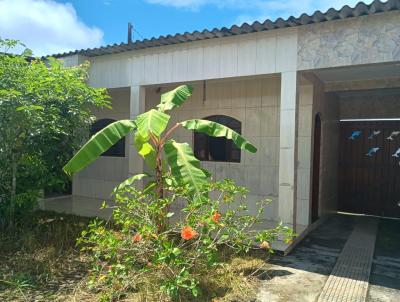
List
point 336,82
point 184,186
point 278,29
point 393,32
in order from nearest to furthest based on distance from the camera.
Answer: point 184,186 < point 393,32 < point 278,29 < point 336,82

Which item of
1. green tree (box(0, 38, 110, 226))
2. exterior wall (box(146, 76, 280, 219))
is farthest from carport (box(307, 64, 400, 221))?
green tree (box(0, 38, 110, 226))

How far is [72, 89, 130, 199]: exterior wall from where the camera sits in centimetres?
1045

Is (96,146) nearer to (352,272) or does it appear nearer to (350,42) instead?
(352,272)

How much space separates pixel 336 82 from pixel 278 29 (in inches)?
120

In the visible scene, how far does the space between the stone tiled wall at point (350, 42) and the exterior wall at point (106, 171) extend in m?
5.85

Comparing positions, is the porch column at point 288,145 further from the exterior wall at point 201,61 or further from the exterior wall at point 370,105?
the exterior wall at point 370,105

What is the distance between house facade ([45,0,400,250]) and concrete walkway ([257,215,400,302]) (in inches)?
25.0

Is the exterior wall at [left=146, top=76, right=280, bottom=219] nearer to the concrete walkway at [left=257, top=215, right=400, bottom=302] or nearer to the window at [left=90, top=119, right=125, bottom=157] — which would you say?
the concrete walkway at [left=257, top=215, right=400, bottom=302]

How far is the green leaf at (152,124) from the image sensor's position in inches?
168

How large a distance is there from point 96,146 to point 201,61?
3.42 m

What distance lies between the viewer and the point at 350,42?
18.2 ft

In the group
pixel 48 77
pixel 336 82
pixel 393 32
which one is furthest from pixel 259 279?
pixel 336 82

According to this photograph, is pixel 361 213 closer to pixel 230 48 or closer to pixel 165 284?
pixel 230 48

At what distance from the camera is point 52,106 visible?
230 inches
